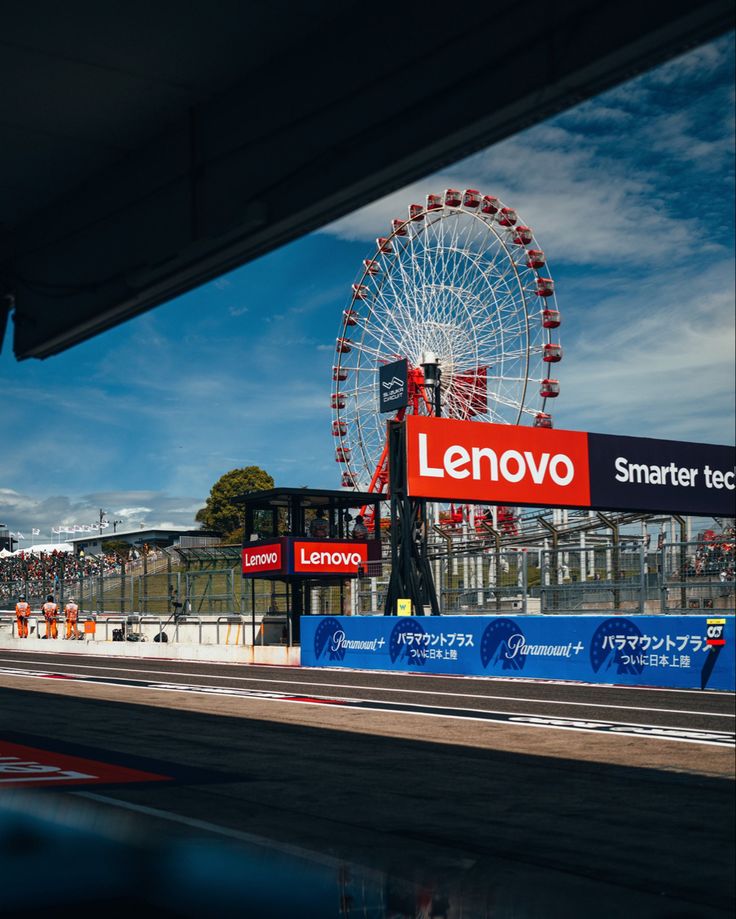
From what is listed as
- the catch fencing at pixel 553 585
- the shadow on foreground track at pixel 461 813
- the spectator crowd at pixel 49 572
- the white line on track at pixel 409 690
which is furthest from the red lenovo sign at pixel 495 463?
the shadow on foreground track at pixel 461 813

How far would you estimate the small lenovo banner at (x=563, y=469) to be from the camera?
30.6m

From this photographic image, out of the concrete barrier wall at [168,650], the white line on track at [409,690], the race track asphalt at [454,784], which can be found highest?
the race track asphalt at [454,784]

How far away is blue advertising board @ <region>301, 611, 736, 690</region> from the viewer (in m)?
18.2

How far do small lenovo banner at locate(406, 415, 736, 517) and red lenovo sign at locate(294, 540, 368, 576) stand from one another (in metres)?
4.08

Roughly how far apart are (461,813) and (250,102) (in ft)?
17.0

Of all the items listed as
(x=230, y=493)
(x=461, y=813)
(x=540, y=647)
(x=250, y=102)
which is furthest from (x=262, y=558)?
(x=230, y=493)

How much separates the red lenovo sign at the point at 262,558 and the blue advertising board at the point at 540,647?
3.63 m

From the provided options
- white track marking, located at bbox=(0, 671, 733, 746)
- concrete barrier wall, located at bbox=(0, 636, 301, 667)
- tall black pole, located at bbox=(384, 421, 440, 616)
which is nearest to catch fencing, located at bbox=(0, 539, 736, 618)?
tall black pole, located at bbox=(384, 421, 440, 616)

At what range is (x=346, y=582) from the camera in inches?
1345

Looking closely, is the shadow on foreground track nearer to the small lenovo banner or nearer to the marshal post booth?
the small lenovo banner

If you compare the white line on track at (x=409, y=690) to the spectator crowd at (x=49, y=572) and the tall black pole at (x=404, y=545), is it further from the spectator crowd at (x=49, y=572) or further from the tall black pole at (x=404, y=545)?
the spectator crowd at (x=49, y=572)

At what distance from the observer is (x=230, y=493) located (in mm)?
100938

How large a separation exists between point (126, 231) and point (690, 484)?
33.0m

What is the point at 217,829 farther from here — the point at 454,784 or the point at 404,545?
the point at 404,545
